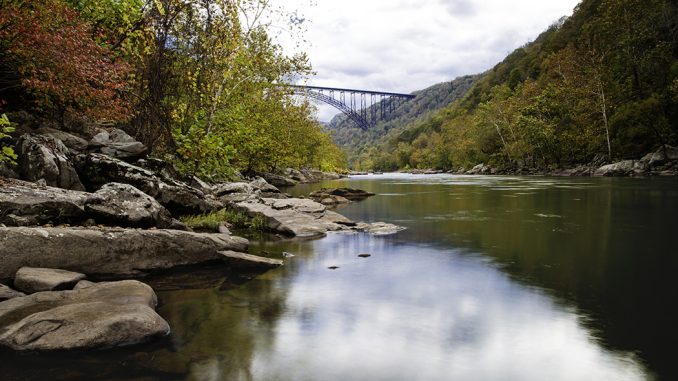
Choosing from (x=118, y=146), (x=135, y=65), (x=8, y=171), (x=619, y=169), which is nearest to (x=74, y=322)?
(x=8, y=171)

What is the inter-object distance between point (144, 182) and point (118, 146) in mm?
2459

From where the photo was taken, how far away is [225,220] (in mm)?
15695

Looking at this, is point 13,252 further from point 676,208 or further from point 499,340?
point 676,208

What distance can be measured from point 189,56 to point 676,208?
74.4 ft

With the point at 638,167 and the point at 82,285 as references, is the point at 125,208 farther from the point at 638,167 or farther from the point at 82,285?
the point at 638,167

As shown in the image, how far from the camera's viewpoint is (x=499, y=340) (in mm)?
5891

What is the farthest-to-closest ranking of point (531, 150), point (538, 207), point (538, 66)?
point (538, 66), point (531, 150), point (538, 207)

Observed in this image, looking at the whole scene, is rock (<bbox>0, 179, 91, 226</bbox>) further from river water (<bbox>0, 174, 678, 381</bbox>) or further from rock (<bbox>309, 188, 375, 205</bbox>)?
rock (<bbox>309, 188, 375, 205</bbox>)

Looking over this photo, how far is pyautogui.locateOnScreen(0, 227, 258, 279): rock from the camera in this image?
23.6 feet

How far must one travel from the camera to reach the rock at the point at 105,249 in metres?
7.20

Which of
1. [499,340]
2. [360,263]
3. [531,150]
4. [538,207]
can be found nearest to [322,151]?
[531,150]

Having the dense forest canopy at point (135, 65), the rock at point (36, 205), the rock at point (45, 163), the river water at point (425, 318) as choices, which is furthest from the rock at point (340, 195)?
the rock at point (36, 205)

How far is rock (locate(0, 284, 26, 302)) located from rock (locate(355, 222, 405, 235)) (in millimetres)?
10490

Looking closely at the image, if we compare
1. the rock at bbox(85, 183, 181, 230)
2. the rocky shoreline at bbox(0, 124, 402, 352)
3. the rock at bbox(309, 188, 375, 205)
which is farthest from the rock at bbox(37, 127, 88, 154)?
the rock at bbox(309, 188, 375, 205)
